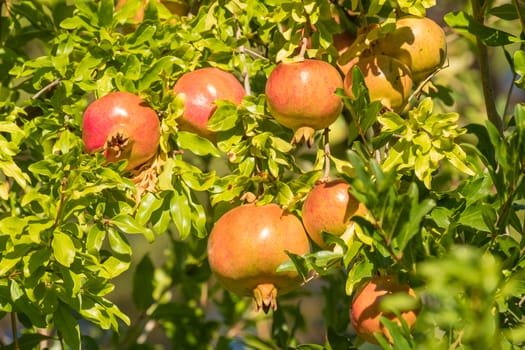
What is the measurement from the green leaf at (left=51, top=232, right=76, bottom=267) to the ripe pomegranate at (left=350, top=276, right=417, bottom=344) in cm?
34

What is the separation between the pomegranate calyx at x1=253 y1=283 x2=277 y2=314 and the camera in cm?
113

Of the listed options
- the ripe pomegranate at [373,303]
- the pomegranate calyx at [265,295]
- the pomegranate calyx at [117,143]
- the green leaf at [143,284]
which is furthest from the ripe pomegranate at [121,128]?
the green leaf at [143,284]

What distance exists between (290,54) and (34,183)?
1.61ft

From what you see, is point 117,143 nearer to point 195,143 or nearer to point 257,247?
point 195,143

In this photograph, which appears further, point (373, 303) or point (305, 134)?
point (305, 134)

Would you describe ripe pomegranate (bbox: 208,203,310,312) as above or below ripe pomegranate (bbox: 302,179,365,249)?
below

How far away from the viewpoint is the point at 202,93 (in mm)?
1198

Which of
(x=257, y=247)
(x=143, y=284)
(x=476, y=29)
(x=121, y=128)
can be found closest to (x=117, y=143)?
(x=121, y=128)

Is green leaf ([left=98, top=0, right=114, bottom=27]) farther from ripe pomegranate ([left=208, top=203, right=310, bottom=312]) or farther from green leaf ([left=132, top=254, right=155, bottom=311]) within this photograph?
green leaf ([left=132, top=254, right=155, bottom=311])

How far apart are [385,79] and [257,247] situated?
28 cm

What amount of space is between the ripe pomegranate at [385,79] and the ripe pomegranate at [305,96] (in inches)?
1.2

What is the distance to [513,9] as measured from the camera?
1.28 m

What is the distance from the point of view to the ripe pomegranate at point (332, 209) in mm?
1069

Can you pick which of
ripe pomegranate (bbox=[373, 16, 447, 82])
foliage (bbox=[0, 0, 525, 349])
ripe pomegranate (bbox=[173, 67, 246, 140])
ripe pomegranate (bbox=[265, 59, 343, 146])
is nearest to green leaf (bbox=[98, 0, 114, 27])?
foliage (bbox=[0, 0, 525, 349])
